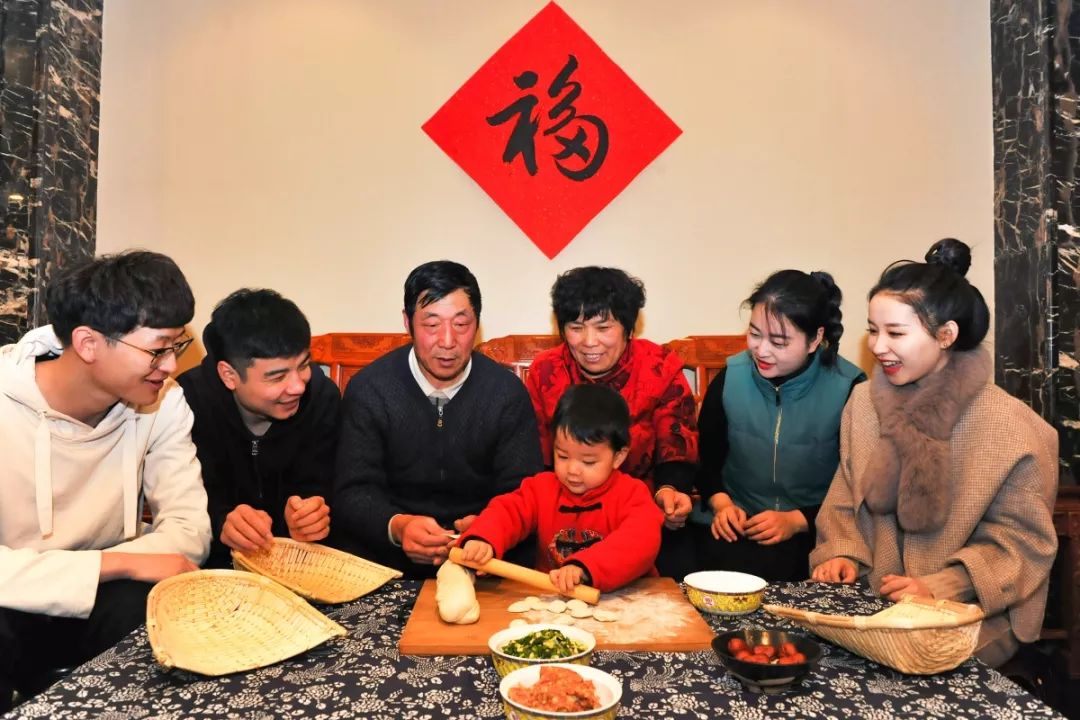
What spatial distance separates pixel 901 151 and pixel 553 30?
1697 mm

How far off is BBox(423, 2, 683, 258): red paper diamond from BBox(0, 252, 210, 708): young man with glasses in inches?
77.6

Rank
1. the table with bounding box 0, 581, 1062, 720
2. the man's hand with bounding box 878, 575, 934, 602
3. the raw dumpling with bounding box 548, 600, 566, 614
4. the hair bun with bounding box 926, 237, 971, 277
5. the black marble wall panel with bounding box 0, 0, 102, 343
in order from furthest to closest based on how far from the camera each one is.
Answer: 1. the black marble wall panel with bounding box 0, 0, 102, 343
2. the hair bun with bounding box 926, 237, 971, 277
3. the man's hand with bounding box 878, 575, 934, 602
4. the raw dumpling with bounding box 548, 600, 566, 614
5. the table with bounding box 0, 581, 1062, 720

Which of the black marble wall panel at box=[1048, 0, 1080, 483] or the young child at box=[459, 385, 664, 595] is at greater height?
the black marble wall panel at box=[1048, 0, 1080, 483]

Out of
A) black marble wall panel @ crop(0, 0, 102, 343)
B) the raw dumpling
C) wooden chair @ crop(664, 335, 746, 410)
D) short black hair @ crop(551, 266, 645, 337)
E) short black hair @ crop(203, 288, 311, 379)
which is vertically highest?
black marble wall panel @ crop(0, 0, 102, 343)

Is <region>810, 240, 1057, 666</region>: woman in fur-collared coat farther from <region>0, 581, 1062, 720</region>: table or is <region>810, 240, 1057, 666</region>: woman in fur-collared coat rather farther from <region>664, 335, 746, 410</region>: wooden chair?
<region>664, 335, 746, 410</region>: wooden chair

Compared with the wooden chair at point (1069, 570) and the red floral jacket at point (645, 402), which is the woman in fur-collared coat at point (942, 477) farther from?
the wooden chair at point (1069, 570)

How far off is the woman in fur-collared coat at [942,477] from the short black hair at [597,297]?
2.73 ft

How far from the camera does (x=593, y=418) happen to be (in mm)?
1947

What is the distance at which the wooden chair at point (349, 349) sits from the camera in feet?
11.6

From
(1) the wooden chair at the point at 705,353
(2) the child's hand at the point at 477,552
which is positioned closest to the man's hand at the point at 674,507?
(2) the child's hand at the point at 477,552

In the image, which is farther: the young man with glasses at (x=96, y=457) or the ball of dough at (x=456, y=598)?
the young man with glasses at (x=96, y=457)

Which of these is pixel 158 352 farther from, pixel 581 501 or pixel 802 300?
pixel 802 300

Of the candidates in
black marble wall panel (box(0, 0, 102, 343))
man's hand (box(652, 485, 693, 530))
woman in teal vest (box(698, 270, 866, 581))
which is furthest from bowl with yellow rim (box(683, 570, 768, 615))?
black marble wall panel (box(0, 0, 102, 343))

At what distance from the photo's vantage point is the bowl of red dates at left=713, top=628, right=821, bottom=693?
120 cm
